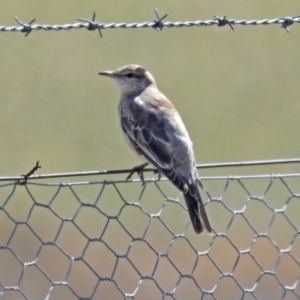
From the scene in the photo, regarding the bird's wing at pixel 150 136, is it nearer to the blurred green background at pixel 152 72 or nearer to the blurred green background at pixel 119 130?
the blurred green background at pixel 119 130

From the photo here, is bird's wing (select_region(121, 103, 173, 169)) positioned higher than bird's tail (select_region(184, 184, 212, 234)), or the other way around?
bird's wing (select_region(121, 103, 173, 169))

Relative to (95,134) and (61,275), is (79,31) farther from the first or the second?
(61,275)

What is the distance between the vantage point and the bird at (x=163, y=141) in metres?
6.47

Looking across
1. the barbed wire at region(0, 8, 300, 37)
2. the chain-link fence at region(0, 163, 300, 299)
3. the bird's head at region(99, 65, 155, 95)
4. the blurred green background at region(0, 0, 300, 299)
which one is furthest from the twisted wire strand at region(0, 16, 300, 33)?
the blurred green background at region(0, 0, 300, 299)

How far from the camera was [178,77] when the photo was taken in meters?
17.7

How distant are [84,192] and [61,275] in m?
3.30

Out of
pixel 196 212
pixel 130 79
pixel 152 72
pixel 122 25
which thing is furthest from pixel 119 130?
pixel 122 25

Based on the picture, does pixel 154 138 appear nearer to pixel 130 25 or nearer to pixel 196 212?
pixel 196 212

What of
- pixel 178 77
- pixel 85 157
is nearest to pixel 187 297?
pixel 85 157

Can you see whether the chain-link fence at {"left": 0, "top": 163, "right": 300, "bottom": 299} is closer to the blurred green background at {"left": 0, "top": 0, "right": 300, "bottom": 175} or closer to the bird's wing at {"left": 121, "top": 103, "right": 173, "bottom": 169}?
the bird's wing at {"left": 121, "top": 103, "right": 173, "bottom": 169}

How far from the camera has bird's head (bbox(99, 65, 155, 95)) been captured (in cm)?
790

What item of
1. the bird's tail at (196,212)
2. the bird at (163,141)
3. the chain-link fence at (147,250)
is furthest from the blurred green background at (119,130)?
the bird's tail at (196,212)

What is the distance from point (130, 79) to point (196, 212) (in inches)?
81.1

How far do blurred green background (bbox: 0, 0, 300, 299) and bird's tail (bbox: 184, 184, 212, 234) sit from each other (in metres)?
2.72
